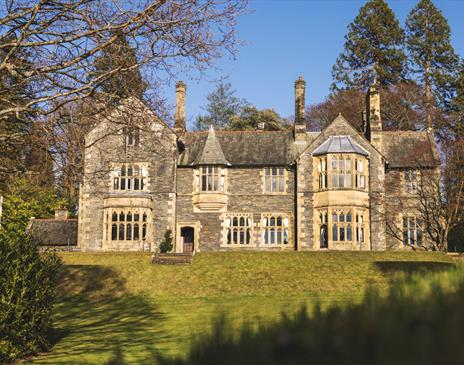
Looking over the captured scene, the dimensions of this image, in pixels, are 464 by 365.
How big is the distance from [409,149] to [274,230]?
987 centimetres

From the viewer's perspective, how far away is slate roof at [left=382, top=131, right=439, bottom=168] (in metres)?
38.2

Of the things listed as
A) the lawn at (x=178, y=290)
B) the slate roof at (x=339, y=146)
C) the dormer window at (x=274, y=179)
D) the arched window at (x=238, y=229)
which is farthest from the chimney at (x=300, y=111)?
the lawn at (x=178, y=290)

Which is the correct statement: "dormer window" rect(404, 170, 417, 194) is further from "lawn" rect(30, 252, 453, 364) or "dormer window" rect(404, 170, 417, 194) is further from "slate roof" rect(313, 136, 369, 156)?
"lawn" rect(30, 252, 453, 364)

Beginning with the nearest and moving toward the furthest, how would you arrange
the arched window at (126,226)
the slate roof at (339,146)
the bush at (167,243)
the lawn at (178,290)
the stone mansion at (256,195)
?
the lawn at (178,290) < the bush at (167,243) < the slate roof at (339,146) < the stone mansion at (256,195) < the arched window at (126,226)

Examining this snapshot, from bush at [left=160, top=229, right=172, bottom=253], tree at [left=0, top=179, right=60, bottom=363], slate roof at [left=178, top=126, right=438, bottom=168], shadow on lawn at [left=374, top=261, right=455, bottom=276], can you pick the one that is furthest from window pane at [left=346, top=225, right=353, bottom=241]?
tree at [left=0, top=179, right=60, bottom=363]

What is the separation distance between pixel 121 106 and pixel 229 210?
25.6 meters

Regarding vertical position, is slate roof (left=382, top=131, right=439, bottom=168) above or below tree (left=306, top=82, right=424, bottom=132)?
below

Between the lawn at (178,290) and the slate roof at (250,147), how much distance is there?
8.78 metres

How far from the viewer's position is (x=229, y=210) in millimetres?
38406

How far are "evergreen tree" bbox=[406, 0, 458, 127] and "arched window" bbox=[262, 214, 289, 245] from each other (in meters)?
23.5

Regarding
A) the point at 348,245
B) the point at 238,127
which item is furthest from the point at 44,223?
the point at 238,127

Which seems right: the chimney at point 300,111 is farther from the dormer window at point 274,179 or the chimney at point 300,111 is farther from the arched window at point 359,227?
the arched window at point 359,227

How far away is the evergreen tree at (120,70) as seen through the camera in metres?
11.5

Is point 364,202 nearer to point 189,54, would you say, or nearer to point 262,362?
point 189,54
